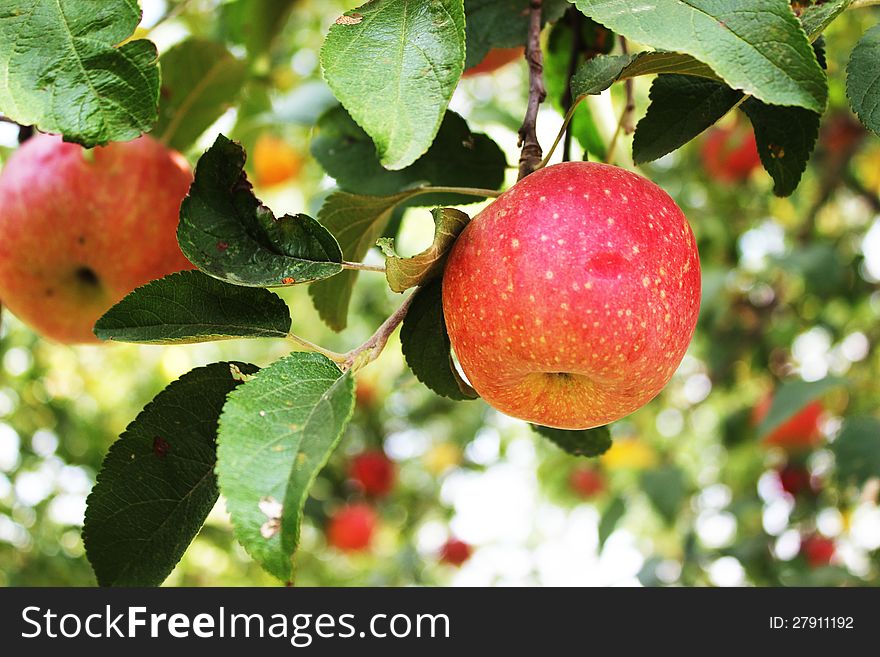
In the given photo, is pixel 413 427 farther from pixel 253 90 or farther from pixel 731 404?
pixel 253 90

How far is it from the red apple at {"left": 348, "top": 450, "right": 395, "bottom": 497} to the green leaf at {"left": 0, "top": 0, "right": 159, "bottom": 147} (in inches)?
141

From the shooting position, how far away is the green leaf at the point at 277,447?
0.65 meters

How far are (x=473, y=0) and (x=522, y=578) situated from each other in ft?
15.1

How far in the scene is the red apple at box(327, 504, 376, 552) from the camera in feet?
13.2

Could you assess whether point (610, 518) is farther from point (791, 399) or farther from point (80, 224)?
point (80, 224)

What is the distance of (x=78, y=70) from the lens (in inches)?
30.7

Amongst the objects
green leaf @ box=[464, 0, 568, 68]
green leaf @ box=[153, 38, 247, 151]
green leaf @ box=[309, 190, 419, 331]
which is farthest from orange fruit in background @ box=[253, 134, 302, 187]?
green leaf @ box=[309, 190, 419, 331]

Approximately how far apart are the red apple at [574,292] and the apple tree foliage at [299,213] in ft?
0.22

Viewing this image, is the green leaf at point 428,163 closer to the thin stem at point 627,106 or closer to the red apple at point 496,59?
the thin stem at point 627,106

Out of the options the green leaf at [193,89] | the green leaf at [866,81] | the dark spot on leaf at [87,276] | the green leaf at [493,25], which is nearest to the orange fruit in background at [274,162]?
the green leaf at [193,89]

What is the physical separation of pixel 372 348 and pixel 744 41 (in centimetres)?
42

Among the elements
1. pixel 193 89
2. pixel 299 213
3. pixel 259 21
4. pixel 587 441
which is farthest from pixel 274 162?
pixel 299 213

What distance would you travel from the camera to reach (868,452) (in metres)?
2.32

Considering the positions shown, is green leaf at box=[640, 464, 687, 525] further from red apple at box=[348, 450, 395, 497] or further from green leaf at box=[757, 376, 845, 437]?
red apple at box=[348, 450, 395, 497]
